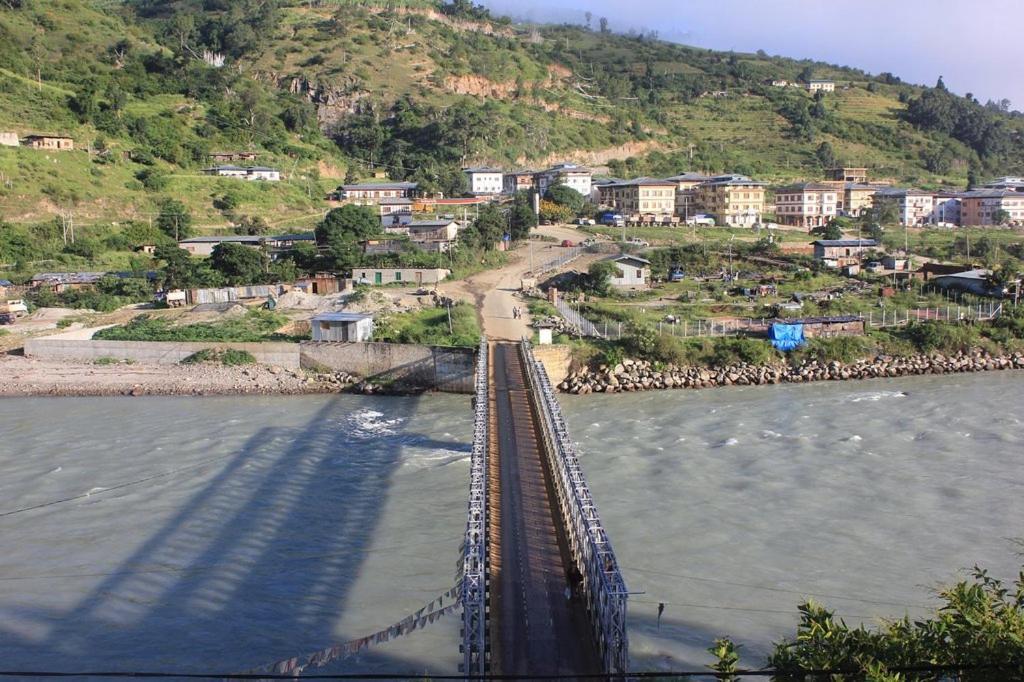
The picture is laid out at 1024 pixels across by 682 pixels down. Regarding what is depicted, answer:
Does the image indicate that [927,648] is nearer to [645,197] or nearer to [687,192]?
[645,197]

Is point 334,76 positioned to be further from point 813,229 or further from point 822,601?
point 822,601

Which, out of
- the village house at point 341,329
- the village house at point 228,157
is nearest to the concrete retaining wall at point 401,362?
the village house at point 341,329

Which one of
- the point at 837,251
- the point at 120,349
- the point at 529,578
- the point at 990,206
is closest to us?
the point at 529,578

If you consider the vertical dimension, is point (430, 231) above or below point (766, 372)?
above

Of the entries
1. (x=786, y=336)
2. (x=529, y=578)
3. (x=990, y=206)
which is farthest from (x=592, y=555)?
(x=990, y=206)

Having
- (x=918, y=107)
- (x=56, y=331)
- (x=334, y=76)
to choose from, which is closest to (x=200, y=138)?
(x=334, y=76)

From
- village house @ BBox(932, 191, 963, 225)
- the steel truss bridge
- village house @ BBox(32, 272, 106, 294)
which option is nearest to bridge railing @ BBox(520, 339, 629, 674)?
the steel truss bridge
